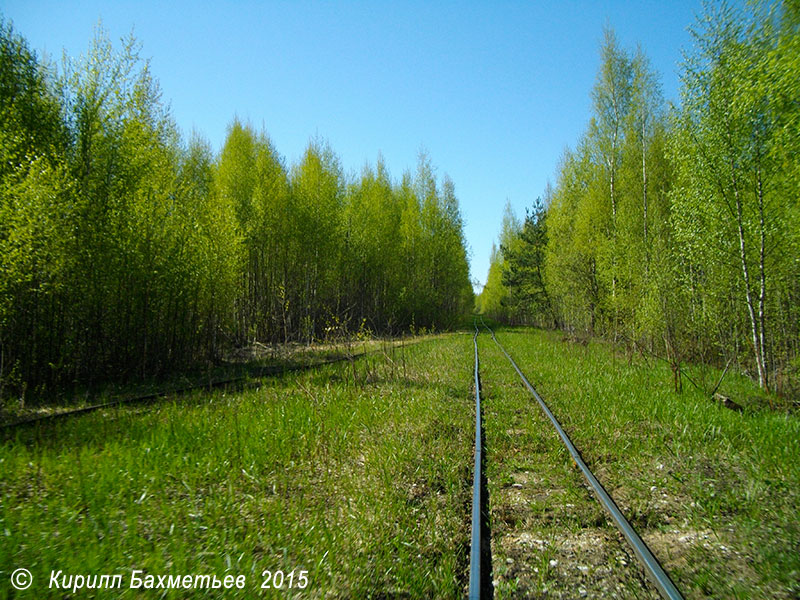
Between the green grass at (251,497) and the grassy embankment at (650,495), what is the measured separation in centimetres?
52

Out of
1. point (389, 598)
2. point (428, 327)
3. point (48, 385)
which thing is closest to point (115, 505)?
point (389, 598)

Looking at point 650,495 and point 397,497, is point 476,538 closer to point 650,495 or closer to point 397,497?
point 397,497

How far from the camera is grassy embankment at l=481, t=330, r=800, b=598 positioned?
8.92 feet

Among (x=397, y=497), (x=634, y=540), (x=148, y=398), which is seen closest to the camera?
(x=634, y=540)

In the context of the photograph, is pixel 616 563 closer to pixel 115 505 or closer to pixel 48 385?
pixel 115 505

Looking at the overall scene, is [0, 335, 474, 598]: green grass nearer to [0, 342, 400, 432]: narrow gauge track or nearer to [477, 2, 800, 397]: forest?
[0, 342, 400, 432]: narrow gauge track

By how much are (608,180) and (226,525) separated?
20.0 meters

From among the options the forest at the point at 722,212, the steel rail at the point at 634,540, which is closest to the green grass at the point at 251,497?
the steel rail at the point at 634,540

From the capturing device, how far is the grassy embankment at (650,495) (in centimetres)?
272

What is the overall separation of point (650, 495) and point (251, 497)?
3613 millimetres

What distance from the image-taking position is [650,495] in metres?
3.85

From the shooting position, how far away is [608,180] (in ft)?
61.5

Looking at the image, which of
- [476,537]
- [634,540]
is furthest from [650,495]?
[476,537]

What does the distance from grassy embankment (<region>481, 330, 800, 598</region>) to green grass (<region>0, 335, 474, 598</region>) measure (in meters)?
0.52
